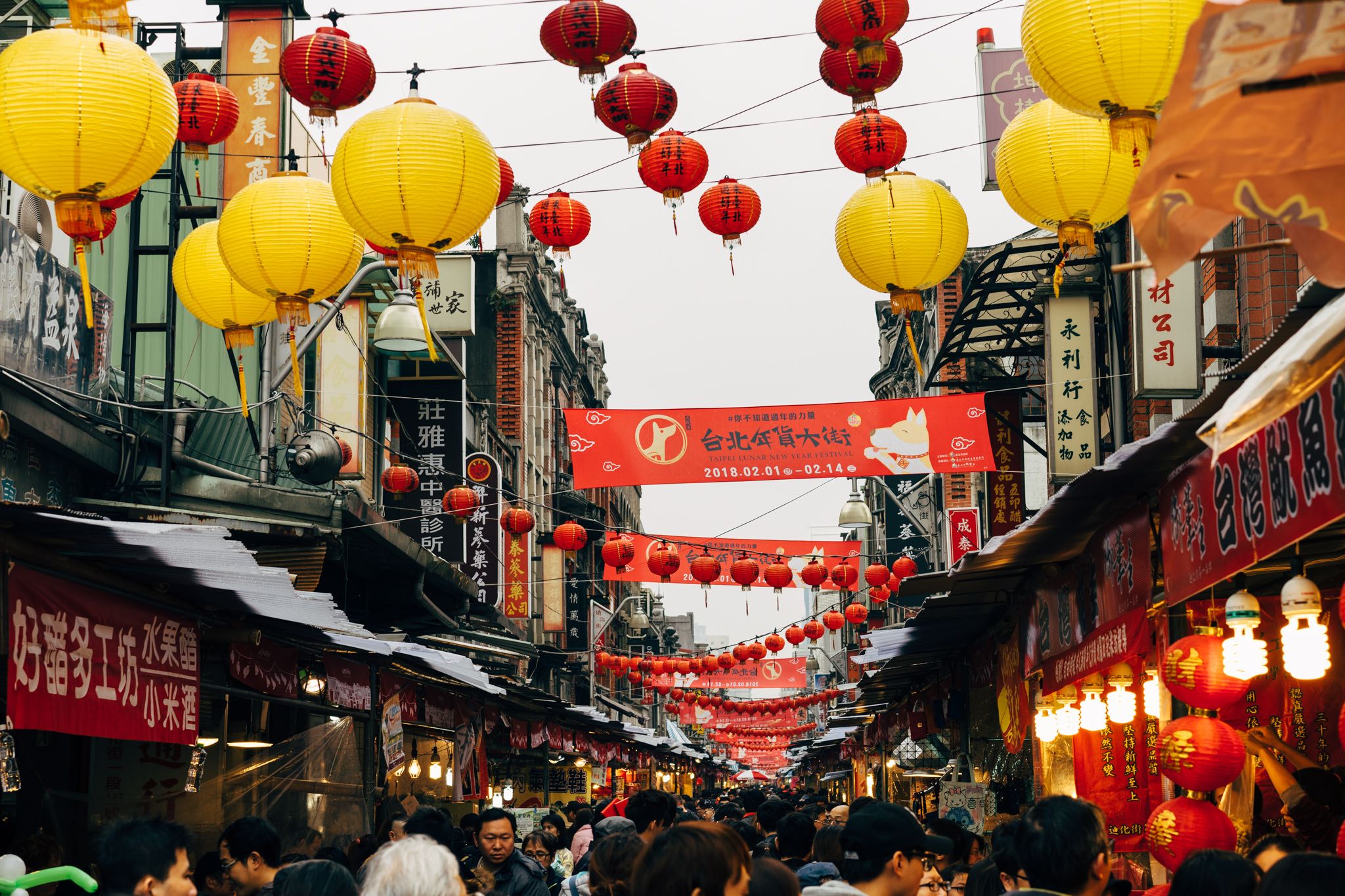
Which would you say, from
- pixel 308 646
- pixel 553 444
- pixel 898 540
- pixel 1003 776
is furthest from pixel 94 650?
pixel 553 444

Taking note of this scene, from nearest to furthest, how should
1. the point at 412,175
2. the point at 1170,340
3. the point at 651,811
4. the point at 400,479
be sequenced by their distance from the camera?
the point at 412,175
the point at 651,811
the point at 1170,340
the point at 400,479

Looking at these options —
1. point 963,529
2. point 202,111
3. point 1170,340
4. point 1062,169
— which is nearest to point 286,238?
point 202,111

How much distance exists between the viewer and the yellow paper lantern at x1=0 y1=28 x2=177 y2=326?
281 inches

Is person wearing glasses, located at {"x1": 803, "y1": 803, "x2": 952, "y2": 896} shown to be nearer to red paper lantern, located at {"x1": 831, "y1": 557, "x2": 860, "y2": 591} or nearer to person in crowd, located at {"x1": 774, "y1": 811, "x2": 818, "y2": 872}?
person in crowd, located at {"x1": 774, "y1": 811, "x2": 818, "y2": 872}

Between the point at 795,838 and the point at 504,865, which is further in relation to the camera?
the point at 795,838

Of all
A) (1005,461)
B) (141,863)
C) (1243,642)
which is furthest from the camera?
(1005,461)

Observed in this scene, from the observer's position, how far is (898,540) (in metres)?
39.3

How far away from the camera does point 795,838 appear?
8461 mm

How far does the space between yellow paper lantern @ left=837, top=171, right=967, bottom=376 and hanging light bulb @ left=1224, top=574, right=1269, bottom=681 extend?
2.95 m

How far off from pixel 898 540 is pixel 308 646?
2915 centimetres

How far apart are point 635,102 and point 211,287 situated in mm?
3332

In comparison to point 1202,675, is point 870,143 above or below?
above

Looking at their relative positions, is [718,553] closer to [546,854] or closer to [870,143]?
[546,854]

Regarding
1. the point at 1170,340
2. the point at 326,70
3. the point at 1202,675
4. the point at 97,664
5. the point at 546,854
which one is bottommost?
the point at 546,854
